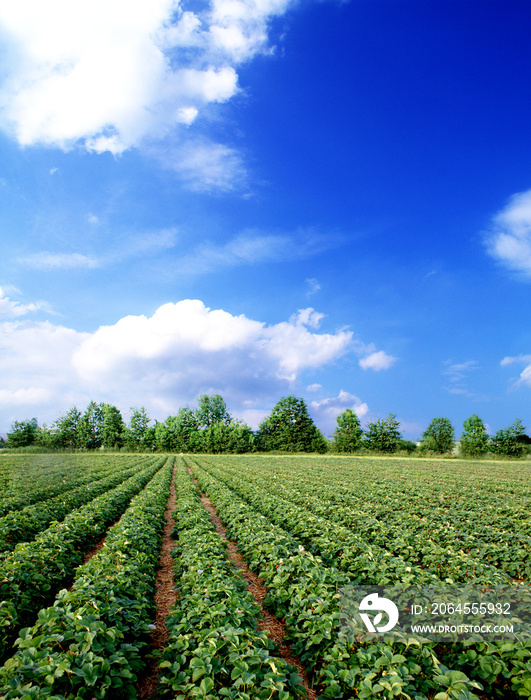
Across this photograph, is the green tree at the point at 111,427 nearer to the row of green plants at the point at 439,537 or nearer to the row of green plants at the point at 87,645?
the row of green plants at the point at 439,537

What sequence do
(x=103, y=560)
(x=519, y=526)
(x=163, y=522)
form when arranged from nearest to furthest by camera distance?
(x=103, y=560)
(x=519, y=526)
(x=163, y=522)

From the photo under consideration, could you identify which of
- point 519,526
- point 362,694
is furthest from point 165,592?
point 519,526

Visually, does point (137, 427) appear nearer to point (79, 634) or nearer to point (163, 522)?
point (163, 522)

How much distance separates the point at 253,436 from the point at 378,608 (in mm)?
76281

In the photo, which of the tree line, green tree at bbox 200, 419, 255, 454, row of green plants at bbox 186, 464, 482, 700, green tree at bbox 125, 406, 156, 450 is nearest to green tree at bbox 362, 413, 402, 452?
the tree line

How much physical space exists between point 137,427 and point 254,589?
85.9 m

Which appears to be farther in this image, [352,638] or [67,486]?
[67,486]

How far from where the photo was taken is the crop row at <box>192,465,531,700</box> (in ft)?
11.0

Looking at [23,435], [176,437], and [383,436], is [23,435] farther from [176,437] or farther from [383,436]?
[383,436]

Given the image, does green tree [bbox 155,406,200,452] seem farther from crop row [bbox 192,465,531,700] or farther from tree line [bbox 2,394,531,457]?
crop row [bbox 192,465,531,700]

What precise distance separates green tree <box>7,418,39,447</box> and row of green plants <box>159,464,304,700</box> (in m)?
105

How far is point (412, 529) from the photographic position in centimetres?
949
